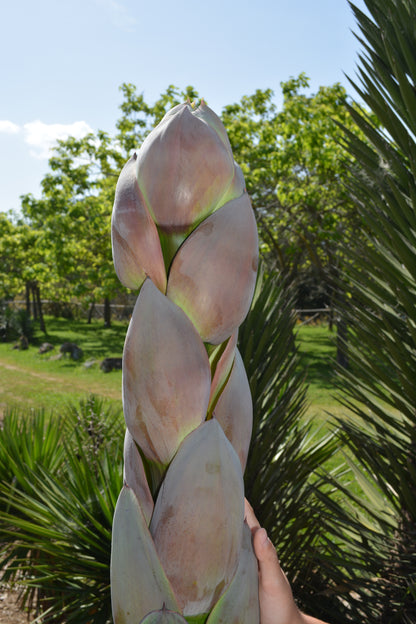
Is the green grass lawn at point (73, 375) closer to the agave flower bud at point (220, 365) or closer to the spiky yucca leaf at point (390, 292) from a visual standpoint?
the spiky yucca leaf at point (390, 292)

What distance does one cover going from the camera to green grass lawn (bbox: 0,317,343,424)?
487 inches

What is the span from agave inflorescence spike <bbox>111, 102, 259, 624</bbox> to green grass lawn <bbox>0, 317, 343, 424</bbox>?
7026mm

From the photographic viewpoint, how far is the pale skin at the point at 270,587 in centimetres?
70

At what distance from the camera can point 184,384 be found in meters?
0.54

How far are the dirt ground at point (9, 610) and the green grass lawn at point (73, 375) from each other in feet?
10.0

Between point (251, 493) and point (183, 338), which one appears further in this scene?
point (251, 493)

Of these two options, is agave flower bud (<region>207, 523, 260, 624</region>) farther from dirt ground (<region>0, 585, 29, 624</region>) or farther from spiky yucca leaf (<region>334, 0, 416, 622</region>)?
dirt ground (<region>0, 585, 29, 624</region>)

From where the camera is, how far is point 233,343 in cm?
61

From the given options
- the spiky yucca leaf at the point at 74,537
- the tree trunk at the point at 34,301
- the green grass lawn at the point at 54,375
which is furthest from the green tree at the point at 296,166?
the tree trunk at the point at 34,301

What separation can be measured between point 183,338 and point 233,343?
3.4 inches

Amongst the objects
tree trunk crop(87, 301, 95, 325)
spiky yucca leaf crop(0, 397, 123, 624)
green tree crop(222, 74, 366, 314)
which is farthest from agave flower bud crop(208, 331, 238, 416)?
tree trunk crop(87, 301, 95, 325)

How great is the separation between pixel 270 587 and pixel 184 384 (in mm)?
367

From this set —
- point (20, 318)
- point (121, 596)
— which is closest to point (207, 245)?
point (121, 596)

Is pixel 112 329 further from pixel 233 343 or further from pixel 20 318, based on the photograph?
pixel 233 343
